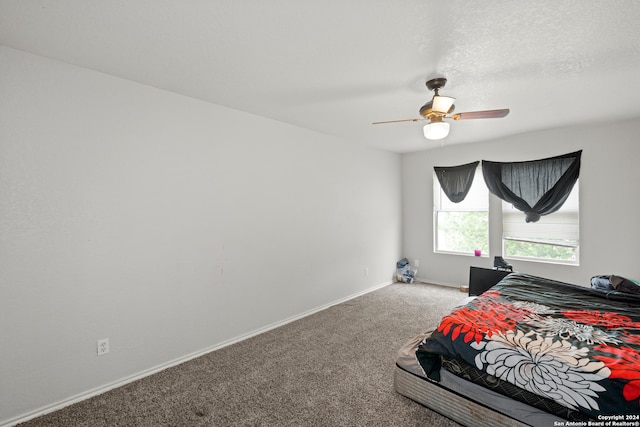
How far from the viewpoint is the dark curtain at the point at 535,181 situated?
3.97m

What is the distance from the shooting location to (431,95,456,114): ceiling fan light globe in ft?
7.49

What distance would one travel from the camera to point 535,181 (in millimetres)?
4211

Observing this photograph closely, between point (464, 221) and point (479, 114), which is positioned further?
point (464, 221)

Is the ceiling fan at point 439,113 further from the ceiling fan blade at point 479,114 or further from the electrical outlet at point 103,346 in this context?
the electrical outlet at point 103,346

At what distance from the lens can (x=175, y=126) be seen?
8.73ft

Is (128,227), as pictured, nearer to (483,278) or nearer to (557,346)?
(557,346)

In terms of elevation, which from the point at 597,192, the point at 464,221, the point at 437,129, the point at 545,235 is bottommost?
the point at 545,235

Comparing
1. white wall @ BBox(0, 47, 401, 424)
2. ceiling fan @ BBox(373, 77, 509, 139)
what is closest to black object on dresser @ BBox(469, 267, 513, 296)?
ceiling fan @ BBox(373, 77, 509, 139)

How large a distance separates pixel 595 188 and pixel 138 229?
550cm

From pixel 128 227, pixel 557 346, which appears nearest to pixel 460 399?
pixel 557 346

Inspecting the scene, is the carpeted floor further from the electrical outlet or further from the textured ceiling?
the textured ceiling

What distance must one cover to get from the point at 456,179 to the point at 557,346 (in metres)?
3.72

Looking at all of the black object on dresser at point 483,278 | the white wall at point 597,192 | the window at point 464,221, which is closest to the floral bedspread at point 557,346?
the black object on dresser at point 483,278

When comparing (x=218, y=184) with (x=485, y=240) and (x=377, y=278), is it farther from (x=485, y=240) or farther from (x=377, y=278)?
(x=485, y=240)
